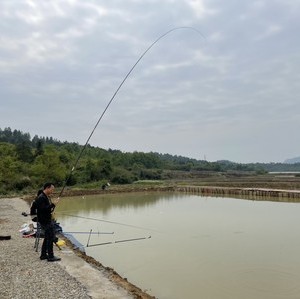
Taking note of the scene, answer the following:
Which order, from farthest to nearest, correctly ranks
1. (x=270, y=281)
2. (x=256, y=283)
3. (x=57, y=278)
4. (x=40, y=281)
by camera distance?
(x=270, y=281)
(x=256, y=283)
(x=57, y=278)
(x=40, y=281)

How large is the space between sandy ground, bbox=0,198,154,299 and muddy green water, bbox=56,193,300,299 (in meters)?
1.09

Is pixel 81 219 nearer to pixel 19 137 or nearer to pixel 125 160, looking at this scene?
pixel 125 160

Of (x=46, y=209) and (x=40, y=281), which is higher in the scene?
(x=46, y=209)

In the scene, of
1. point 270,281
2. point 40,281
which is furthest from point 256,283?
point 40,281

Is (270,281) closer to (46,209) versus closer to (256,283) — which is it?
(256,283)

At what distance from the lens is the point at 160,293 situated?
8648mm

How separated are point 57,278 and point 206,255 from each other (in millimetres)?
5735

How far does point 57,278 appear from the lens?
7797mm

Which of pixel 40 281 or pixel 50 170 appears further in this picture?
pixel 50 170

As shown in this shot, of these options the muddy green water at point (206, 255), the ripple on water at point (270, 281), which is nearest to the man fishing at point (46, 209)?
the muddy green water at point (206, 255)

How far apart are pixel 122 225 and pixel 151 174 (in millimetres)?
54752

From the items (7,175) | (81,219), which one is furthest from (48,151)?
(81,219)

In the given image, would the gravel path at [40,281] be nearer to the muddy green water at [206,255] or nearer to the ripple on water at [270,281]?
the muddy green water at [206,255]

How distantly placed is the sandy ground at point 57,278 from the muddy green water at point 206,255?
1.09 m
